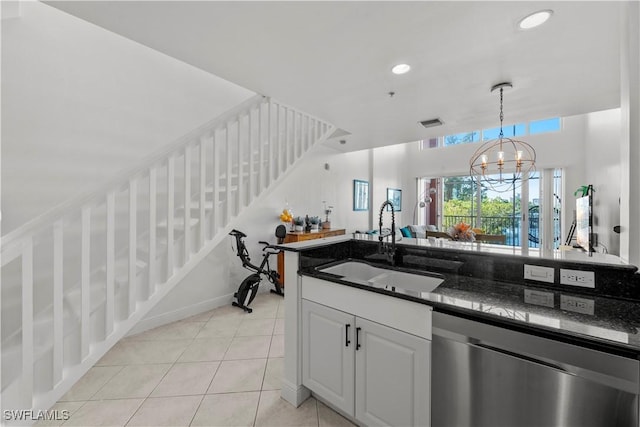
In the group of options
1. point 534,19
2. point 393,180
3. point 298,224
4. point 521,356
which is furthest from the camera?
point 393,180

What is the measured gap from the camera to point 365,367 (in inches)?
58.4

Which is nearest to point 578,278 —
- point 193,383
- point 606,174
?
point 193,383

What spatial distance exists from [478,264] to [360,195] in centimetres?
477

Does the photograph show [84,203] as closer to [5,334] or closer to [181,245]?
[181,245]

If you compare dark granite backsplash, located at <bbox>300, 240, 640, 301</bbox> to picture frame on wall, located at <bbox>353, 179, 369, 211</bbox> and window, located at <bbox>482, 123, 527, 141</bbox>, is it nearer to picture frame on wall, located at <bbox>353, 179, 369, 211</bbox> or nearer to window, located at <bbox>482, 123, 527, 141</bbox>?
picture frame on wall, located at <bbox>353, 179, 369, 211</bbox>

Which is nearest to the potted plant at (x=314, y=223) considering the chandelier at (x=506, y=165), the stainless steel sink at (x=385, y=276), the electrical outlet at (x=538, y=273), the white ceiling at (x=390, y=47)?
the white ceiling at (x=390, y=47)

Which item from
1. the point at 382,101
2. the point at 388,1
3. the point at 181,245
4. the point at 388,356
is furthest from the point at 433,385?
the point at 382,101

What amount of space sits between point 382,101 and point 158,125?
245 centimetres

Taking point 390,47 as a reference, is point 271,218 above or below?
below

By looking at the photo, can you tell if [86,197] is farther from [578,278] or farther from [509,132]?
A: [509,132]

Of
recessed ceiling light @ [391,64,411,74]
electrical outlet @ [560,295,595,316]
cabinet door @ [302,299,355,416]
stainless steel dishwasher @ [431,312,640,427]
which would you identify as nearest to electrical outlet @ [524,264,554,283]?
electrical outlet @ [560,295,595,316]

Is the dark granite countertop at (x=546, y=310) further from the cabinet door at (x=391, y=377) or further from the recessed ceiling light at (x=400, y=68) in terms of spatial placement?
the recessed ceiling light at (x=400, y=68)

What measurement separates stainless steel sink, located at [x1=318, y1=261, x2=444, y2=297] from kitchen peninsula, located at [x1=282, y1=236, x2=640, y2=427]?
0.01m

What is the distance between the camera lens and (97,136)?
2.43 meters
